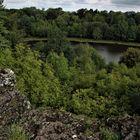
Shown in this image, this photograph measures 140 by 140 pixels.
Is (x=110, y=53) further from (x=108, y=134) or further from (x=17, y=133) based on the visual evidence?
(x=17, y=133)

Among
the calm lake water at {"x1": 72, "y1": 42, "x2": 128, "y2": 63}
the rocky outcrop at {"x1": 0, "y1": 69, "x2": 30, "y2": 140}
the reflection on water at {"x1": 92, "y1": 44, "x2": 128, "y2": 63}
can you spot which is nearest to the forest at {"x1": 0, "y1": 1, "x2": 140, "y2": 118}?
the rocky outcrop at {"x1": 0, "y1": 69, "x2": 30, "y2": 140}

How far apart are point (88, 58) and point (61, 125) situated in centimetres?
5484

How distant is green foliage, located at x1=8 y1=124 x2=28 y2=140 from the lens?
7.39 m

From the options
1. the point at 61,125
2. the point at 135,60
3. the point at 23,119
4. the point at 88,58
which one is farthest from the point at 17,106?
the point at 135,60

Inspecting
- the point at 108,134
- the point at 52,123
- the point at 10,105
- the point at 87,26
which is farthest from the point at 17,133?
the point at 87,26

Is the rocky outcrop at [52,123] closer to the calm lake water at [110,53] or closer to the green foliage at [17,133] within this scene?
the green foliage at [17,133]

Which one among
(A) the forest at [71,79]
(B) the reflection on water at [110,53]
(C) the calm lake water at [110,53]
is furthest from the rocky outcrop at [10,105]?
(B) the reflection on water at [110,53]

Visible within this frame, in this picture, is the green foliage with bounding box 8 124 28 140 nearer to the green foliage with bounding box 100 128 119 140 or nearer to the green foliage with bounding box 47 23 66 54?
the green foliage with bounding box 100 128 119 140

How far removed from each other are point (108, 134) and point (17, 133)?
188cm

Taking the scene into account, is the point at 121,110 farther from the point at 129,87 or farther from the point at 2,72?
the point at 2,72

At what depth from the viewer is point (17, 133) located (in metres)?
7.48

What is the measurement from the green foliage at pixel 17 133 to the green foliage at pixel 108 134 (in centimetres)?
160

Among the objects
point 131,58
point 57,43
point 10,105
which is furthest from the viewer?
point 131,58

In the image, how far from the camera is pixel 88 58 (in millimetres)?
62469
